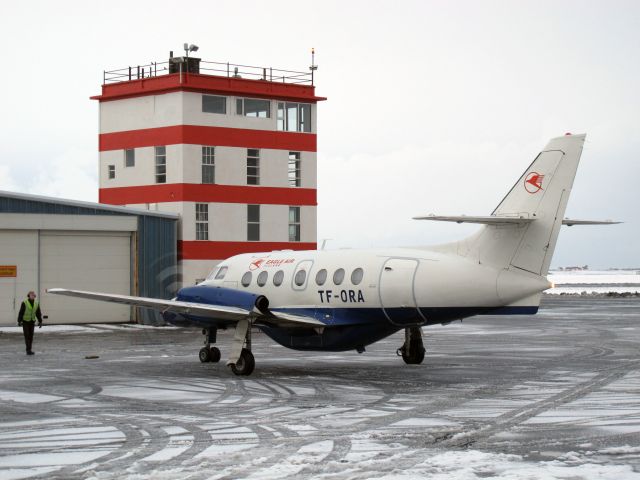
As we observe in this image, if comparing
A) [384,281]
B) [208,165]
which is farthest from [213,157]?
[384,281]

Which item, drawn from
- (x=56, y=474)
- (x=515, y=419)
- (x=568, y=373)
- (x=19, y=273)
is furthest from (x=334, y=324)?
(x=19, y=273)

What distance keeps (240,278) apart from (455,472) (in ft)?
52.2

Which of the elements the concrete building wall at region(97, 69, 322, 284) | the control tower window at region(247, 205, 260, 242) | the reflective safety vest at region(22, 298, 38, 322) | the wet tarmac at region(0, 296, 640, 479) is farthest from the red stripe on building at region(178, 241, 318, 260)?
the reflective safety vest at region(22, 298, 38, 322)

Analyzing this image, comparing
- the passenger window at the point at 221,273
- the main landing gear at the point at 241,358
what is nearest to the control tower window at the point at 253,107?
the passenger window at the point at 221,273

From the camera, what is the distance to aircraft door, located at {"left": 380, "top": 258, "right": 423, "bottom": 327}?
2283 centimetres

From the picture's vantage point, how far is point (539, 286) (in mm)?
21812

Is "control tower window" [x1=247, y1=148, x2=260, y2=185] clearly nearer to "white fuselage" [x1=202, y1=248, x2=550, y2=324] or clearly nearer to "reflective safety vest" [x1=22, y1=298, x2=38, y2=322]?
"reflective safety vest" [x1=22, y1=298, x2=38, y2=322]

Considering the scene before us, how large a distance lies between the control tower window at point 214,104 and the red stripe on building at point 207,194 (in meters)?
3.73

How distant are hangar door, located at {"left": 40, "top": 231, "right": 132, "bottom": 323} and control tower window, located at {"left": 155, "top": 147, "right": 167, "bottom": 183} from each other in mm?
3503

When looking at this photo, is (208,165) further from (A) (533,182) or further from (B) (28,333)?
(A) (533,182)

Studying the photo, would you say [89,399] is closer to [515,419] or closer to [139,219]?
[515,419]

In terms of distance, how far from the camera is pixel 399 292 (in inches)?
904

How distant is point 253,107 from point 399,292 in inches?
1113

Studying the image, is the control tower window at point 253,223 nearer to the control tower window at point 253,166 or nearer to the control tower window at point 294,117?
the control tower window at point 253,166
